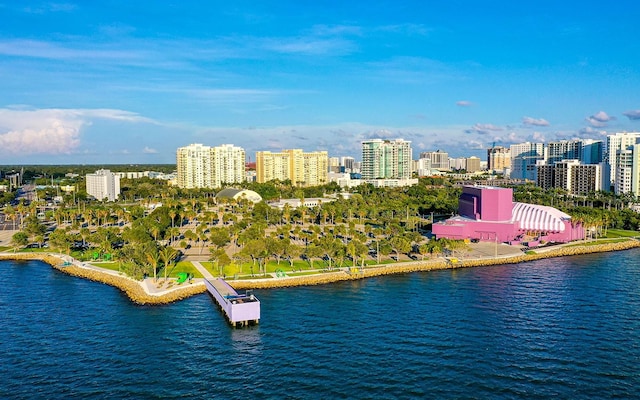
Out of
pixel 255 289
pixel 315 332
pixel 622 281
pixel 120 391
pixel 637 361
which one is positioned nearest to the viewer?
pixel 120 391

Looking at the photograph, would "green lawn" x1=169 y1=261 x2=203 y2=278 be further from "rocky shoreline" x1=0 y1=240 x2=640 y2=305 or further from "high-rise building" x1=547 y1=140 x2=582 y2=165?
"high-rise building" x1=547 y1=140 x2=582 y2=165

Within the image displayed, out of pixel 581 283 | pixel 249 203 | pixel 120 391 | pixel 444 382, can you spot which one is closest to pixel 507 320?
pixel 444 382

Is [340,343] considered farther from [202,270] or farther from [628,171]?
[628,171]

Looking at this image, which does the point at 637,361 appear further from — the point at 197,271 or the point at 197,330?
the point at 197,271

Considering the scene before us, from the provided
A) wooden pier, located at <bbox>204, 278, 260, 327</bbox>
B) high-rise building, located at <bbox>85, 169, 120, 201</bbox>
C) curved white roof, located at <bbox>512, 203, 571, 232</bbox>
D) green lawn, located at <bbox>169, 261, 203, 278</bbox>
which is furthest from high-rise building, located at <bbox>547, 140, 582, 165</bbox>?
wooden pier, located at <bbox>204, 278, 260, 327</bbox>

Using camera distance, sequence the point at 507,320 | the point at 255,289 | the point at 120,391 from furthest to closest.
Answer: the point at 255,289
the point at 507,320
the point at 120,391

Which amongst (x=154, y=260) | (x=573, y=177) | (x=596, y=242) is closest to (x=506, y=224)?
(x=596, y=242)
